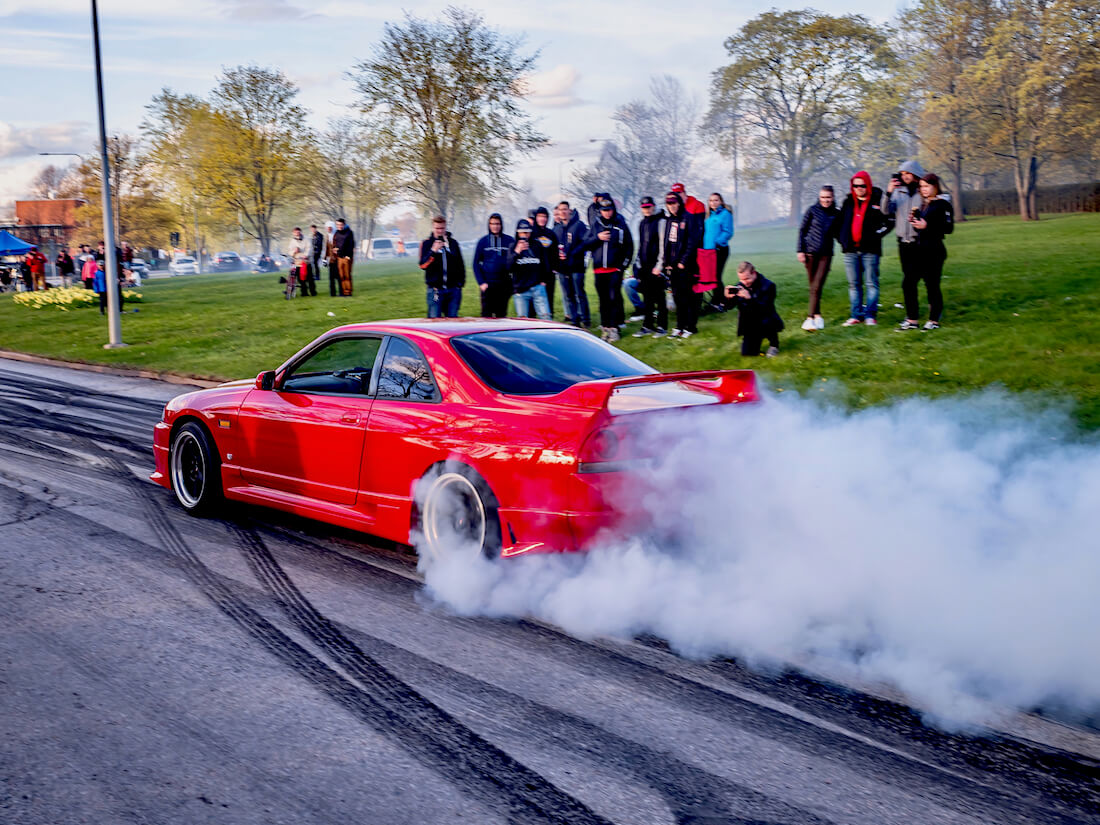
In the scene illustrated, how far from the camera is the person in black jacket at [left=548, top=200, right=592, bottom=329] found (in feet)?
49.8

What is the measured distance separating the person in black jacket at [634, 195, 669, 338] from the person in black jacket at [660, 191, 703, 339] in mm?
123

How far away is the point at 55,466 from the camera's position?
916 cm

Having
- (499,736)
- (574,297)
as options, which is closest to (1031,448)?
(499,736)

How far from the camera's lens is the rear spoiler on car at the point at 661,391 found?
5.02 metres

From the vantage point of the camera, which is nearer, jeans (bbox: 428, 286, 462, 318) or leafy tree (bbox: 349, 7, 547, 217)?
jeans (bbox: 428, 286, 462, 318)

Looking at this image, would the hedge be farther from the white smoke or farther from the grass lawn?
the white smoke

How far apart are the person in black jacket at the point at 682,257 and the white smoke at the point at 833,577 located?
321 inches

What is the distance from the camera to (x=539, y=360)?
5855mm

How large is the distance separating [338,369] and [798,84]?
179ft

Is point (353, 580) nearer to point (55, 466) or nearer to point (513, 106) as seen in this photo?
point (55, 466)

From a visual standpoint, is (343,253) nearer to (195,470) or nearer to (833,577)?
(195,470)

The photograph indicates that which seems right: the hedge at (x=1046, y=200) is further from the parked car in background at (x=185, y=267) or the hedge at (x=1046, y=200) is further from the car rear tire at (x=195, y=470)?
the parked car in background at (x=185, y=267)

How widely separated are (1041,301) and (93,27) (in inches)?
722

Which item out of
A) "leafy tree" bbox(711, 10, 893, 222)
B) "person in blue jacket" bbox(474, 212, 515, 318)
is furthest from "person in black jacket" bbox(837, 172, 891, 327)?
"leafy tree" bbox(711, 10, 893, 222)
